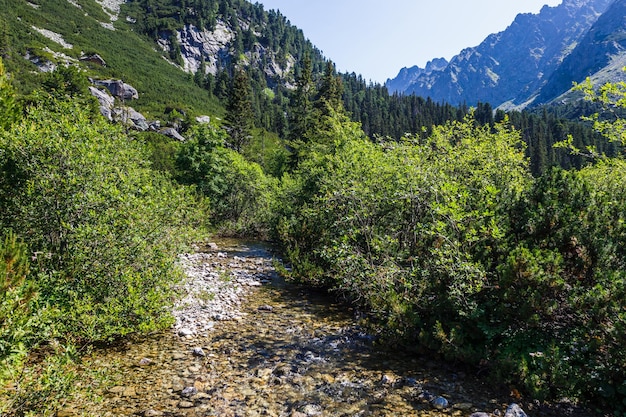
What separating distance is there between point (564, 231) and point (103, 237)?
401 inches

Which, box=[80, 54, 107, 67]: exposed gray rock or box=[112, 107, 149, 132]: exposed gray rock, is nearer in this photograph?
box=[112, 107, 149, 132]: exposed gray rock

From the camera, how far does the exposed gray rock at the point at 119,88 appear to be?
87.1 m

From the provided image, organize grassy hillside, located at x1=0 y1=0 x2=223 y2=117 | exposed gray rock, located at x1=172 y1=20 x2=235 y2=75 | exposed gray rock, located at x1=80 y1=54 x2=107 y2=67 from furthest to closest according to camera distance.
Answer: exposed gray rock, located at x1=172 y1=20 x2=235 y2=75 → exposed gray rock, located at x1=80 y1=54 x2=107 y2=67 → grassy hillside, located at x1=0 y1=0 x2=223 y2=117

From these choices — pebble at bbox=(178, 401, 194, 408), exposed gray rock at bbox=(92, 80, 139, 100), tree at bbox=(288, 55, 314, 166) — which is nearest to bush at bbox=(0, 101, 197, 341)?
pebble at bbox=(178, 401, 194, 408)

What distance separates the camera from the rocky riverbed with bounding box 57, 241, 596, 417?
272 inches

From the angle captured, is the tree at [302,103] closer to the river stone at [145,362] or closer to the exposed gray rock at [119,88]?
the river stone at [145,362]

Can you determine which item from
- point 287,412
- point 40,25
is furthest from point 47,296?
point 40,25

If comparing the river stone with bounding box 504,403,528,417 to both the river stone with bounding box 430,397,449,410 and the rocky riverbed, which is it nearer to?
the rocky riverbed

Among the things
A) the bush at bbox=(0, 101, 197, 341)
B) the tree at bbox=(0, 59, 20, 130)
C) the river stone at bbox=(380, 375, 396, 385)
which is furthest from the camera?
the tree at bbox=(0, 59, 20, 130)

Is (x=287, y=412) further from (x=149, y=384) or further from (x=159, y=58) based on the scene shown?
(x=159, y=58)

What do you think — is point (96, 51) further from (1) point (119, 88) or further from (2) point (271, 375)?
(2) point (271, 375)

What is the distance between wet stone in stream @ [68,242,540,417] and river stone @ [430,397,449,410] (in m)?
0.02

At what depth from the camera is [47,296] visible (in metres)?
7.49

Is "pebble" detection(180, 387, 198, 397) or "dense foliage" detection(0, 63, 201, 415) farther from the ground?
"dense foliage" detection(0, 63, 201, 415)
